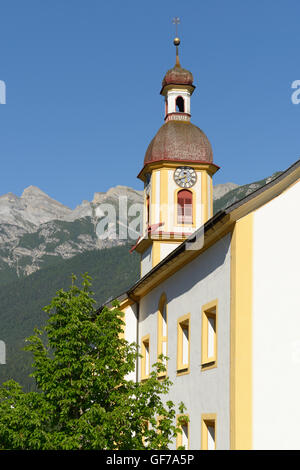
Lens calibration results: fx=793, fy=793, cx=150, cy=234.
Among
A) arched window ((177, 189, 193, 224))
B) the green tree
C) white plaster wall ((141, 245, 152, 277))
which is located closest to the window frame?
arched window ((177, 189, 193, 224))

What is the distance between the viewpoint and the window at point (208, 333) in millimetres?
19391

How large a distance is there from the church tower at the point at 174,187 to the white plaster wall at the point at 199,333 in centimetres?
961

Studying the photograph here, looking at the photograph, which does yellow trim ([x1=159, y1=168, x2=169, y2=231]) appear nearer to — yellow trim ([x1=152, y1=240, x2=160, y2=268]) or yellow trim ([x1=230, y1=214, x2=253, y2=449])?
yellow trim ([x1=152, y1=240, x2=160, y2=268])

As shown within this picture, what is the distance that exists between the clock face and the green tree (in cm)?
1576

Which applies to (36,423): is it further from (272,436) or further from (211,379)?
(272,436)

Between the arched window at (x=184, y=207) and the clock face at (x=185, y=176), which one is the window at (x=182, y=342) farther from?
the clock face at (x=185, y=176)

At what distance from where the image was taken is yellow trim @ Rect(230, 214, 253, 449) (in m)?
16.1

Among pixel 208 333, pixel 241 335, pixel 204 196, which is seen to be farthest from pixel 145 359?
pixel 241 335

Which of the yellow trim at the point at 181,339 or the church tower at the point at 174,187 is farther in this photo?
the church tower at the point at 174,187

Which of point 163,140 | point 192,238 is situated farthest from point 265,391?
point 163,140

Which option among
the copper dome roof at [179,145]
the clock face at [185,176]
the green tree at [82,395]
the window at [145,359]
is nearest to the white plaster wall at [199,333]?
the green tree at [82,395]

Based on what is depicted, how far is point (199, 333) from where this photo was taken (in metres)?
20.4

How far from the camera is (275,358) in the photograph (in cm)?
1650
